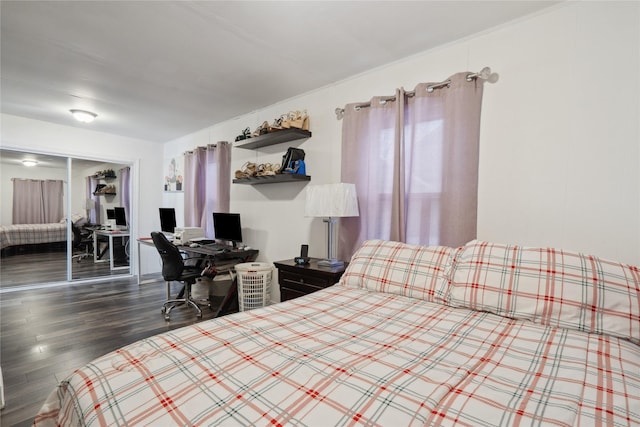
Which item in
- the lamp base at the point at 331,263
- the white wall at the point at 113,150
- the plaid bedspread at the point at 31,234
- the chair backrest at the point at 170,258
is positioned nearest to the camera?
the lamp base at the point at 331,263

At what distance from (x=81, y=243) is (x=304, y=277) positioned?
4475 millimetres

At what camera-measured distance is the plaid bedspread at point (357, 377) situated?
2.55 feet

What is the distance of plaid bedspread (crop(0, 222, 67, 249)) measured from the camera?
438cm

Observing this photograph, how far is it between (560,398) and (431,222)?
4.97 ft

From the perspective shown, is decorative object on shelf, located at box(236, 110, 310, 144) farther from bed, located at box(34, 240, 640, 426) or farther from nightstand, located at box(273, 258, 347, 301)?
bed, located at box(34, 240, 640, 426)

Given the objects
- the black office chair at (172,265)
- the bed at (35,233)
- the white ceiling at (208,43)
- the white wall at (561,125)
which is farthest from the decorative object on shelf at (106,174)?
the white wall at (561,125)

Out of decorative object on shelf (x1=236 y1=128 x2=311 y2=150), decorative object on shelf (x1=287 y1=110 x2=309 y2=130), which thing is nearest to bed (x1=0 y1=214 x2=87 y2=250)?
decorative object on shelf (x1=236 y1=128 x2=311 y2=150)

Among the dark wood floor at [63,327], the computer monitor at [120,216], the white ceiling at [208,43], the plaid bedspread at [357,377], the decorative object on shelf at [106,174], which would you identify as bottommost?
the dark wood floor at [63,327]

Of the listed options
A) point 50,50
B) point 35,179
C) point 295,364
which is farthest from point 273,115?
point 35,179

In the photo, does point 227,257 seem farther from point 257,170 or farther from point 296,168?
point 296,168

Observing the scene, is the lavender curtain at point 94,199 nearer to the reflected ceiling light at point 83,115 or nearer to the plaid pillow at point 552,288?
the reflected ceiling light at point 83,115

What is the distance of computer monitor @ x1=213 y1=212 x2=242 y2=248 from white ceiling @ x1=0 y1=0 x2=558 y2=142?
1.41m

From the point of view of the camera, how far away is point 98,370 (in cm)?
98

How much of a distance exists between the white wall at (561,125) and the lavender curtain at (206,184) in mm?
2822
